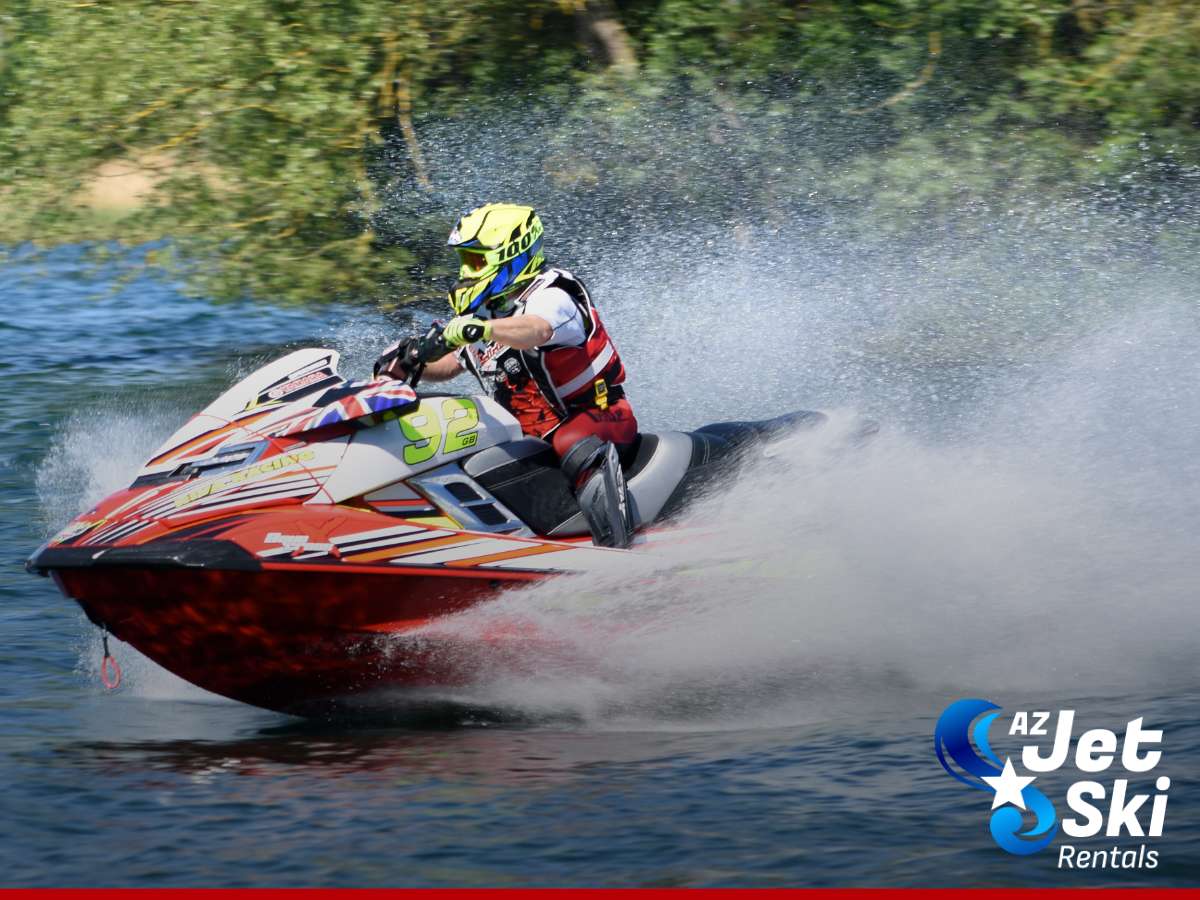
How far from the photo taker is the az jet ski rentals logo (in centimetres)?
449

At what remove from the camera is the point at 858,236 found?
1188 centimetres

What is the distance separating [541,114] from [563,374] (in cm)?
614

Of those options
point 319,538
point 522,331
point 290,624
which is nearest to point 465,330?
point 522,331

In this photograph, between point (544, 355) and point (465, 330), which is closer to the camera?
point (465, 330)

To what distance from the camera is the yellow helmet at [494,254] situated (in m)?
6.11

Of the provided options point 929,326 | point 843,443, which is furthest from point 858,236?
point 843,443

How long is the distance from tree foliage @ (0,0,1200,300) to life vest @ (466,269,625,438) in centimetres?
534

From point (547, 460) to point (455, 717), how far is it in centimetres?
106

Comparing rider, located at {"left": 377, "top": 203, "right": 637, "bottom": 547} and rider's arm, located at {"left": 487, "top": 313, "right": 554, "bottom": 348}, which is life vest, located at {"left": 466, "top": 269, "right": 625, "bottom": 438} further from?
rider's arm, located at {"left": 487, "top": 313, "right": 554, "bottom": 348}

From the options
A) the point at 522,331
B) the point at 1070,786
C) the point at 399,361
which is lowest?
the point at 1070,786

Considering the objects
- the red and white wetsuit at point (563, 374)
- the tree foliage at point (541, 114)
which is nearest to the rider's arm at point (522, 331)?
the red and white wetsuit at point (563, 374)

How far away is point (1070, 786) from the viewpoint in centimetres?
493

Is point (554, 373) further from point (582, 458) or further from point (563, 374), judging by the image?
point (582, 458)

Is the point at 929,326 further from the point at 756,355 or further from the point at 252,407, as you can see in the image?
the point at 252,407
